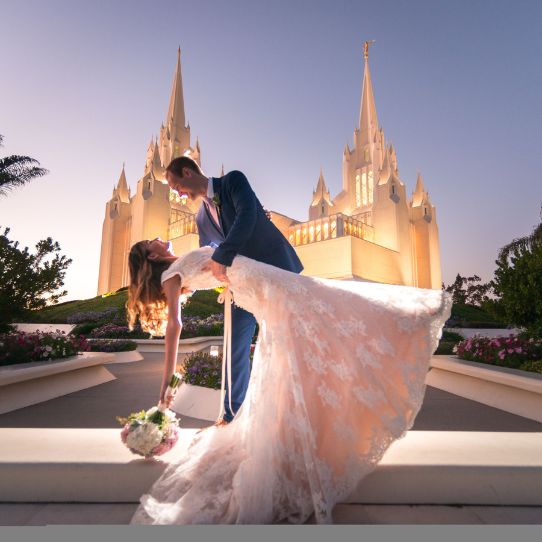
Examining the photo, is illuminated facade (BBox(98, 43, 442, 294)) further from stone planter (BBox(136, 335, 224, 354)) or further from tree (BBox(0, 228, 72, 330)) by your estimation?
tree (BBox(0, 228, 72, 330))

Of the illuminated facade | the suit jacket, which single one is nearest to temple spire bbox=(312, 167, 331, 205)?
the illuminated facade

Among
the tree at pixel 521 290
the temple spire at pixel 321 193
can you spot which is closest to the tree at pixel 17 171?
the tree at pixel 521 290

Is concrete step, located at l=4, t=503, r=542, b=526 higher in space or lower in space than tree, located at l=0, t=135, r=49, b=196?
lower

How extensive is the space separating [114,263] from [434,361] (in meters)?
45.2

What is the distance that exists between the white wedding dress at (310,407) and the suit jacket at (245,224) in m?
0.50

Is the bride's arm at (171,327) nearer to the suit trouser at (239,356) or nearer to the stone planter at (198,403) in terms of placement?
the suit trouser at (239,356)

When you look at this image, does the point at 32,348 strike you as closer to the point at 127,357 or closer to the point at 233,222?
the point at 127,357

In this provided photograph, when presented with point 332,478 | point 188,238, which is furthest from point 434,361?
point 188,238

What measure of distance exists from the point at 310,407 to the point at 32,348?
22.4 ft

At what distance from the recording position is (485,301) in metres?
7.30

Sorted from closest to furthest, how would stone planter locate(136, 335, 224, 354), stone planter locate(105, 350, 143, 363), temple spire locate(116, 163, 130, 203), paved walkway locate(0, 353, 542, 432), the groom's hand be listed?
the groom's hand, paved walkway locate(0, 353, 542, 432), stone planter locate(105, 350, 143, 363), stone planter locate(136, 335, 224, 354), temple spire locate(116, 163, 130, 203)

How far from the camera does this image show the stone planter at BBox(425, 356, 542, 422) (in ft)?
16.4

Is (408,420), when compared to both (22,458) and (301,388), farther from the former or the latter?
(22,458)

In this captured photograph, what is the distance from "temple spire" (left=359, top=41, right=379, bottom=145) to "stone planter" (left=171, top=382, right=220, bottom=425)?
49.6m
